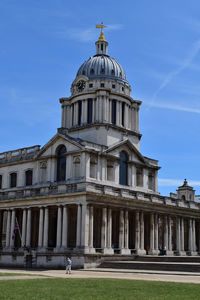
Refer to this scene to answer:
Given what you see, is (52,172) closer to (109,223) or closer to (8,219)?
(8,219)

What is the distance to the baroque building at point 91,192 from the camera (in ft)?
169

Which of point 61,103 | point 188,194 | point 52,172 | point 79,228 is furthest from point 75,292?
point 188,194

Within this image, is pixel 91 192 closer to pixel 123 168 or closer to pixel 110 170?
pixel 110 170

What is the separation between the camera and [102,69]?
71.1 metres

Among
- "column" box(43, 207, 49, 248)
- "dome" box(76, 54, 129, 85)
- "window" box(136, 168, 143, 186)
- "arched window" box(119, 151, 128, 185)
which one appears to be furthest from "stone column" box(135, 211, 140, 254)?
"dome" box(76, 54, 129, 85)

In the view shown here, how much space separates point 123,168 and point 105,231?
520 inches

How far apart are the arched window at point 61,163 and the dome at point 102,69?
1565 cm

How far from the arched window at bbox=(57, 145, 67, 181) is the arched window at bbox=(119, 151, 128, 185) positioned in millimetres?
8183

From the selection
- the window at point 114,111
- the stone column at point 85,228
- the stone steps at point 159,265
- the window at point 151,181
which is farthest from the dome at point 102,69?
the stone steps at point 159,265

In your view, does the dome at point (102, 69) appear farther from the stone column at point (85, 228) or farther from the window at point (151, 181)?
the stone column at point (85, 228)

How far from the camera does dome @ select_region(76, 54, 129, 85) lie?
2778 inches

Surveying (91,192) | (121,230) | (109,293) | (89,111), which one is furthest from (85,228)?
(109,293)

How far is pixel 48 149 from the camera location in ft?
203

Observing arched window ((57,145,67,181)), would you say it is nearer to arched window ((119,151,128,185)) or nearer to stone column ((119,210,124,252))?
arched window ((119,151,128,185))
